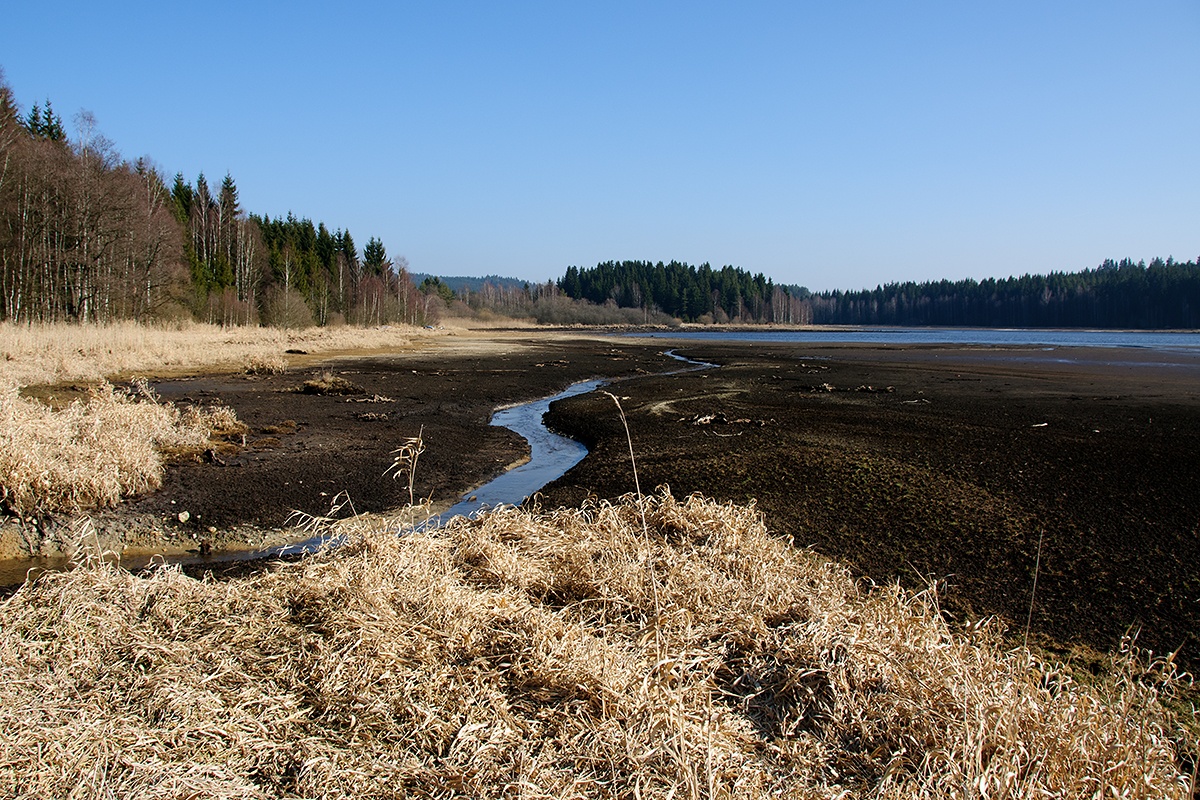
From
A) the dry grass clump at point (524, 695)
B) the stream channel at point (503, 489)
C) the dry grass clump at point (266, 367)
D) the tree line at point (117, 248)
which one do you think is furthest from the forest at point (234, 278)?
the dry grass clump at point (524, 695)

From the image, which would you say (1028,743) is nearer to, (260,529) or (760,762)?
(760,762)

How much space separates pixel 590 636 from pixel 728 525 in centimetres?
237

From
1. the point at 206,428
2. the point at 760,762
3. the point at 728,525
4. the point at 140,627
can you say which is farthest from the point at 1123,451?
the point at 206,428

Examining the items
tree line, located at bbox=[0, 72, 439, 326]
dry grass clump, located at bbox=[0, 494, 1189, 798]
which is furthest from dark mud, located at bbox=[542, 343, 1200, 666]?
tree line, located at bbox=[0, 72, 439, 326]

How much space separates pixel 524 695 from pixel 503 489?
7127 mm

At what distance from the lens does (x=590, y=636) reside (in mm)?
3953

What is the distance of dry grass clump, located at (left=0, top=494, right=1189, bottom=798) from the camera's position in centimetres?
295

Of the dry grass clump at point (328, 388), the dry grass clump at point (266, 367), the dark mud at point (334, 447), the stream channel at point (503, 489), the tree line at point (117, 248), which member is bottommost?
the stream channel at point (503, 489)

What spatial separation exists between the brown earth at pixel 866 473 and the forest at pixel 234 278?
1836cm

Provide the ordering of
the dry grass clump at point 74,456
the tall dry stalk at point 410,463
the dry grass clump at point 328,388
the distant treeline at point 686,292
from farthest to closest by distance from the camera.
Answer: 1. the distant treeline at point 686,292
2. the dry grass clump at point 328,388
3. the dry grass clump at point 74,456
4. the tall dry stalk at point 410,463

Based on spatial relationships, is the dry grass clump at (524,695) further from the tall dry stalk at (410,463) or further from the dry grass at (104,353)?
the dry grass at (104,353)

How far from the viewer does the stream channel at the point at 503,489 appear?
22.8ft

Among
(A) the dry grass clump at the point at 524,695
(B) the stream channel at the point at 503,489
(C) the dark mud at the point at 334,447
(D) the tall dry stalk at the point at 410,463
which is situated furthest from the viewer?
(C) the dark mud at the point at 334,447

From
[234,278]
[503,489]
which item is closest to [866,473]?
[503,489]
